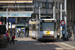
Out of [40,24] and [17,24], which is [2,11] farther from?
[40,24]

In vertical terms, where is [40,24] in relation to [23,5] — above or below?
below

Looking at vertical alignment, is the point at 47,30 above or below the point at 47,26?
below

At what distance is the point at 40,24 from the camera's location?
30.5m

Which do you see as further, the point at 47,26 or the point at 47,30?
the point at 47,26

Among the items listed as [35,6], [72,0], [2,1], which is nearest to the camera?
[2,1]

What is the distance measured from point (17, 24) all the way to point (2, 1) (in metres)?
7.59

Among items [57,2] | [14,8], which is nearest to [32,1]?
[14,8]

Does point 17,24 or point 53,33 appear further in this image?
point 17,24

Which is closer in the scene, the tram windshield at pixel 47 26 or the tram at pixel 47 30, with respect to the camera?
the tram at pixel 47 30

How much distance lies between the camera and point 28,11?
192 feet

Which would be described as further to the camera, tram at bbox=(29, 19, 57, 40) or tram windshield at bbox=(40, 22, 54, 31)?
tram windshield at bbox=(40, 22, 54, 31)

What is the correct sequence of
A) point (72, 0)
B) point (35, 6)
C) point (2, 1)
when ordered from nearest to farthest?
point (2, 1) → point (35, 6) → point (72, 0)

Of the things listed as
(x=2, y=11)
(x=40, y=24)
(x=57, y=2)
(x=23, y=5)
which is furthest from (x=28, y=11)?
(x=40, y=24)

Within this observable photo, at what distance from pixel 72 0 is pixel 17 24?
18.5 m
